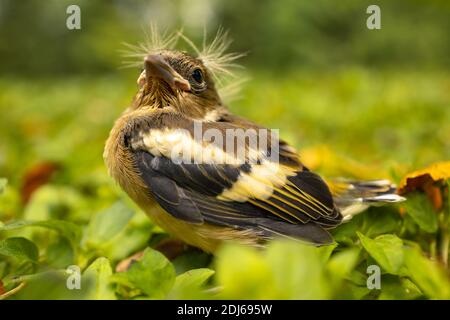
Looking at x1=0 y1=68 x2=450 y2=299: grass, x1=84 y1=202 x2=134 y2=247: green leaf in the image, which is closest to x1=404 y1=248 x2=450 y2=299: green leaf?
x1=0 y1=68 x2=450 y2=299: grass

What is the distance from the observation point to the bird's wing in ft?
5.68

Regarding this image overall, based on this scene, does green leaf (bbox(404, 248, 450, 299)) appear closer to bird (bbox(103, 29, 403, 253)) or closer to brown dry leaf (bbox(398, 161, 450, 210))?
bird (bbox(103, 29, 403, 253))

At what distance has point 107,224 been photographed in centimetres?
184

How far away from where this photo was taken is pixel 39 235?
2055 mm

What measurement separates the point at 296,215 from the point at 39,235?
3.02 ft

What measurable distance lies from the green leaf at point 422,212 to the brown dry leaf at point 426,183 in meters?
0.04

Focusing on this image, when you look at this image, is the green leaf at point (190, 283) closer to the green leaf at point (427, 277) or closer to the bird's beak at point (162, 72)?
the green leaf at point (427, 277)

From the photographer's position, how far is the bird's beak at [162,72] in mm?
2090

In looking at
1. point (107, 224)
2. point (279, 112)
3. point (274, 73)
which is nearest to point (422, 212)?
point (107, 224)

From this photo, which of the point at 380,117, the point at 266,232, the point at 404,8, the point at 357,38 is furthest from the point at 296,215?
the point at 404,8

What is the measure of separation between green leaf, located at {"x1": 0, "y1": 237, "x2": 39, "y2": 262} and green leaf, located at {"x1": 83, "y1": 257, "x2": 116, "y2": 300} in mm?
242

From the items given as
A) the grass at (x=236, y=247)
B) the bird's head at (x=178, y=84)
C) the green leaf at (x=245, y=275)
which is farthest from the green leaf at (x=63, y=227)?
the green leaf at (x=245, y=275)

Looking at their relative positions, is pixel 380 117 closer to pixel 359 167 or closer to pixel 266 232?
pixel 359 167

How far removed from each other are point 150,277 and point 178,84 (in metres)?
1.00
